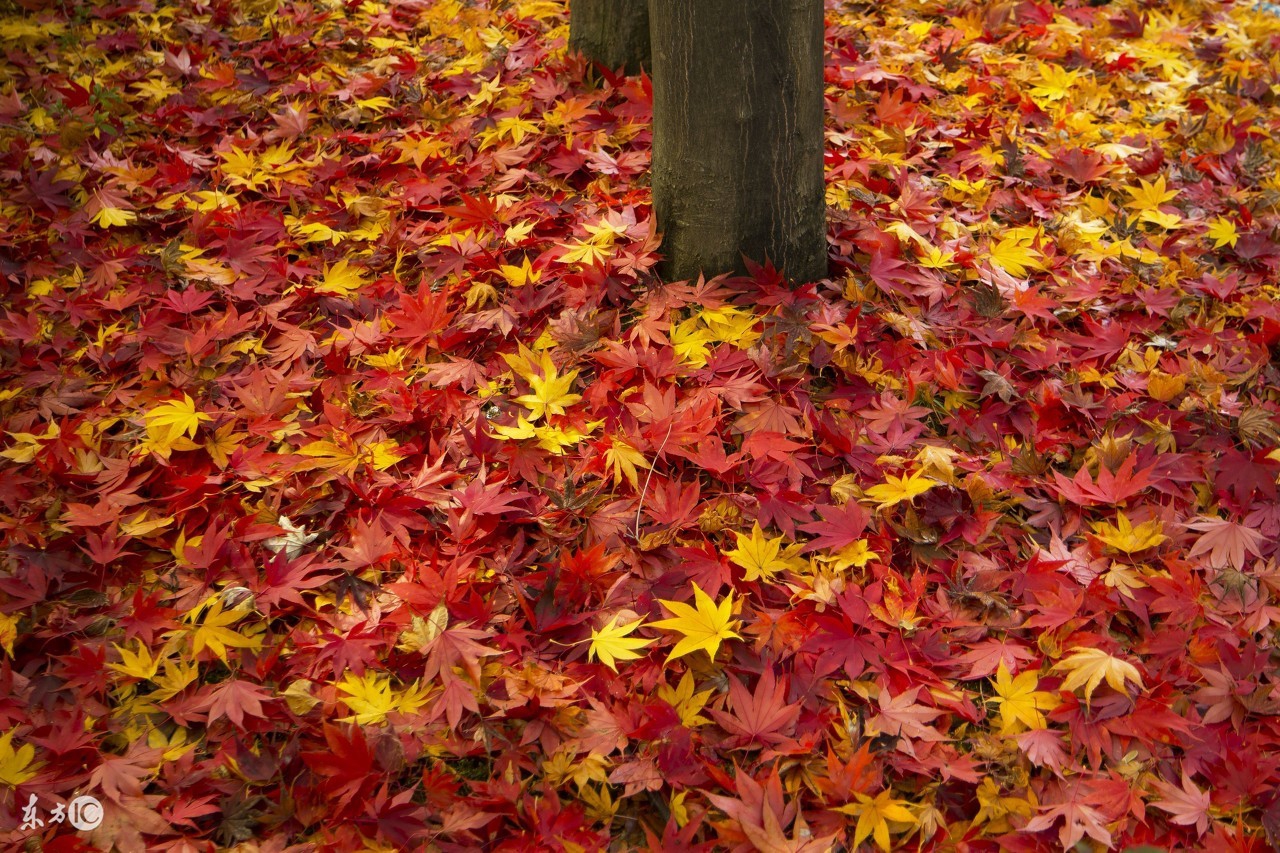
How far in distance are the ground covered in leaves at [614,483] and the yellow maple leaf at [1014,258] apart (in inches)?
0.9

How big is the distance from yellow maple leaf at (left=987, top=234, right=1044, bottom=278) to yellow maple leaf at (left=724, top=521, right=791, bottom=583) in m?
1.25

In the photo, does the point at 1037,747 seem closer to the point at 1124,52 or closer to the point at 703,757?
the point at 703,757

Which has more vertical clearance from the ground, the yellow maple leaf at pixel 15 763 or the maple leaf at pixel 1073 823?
the yellow maple leaf at pixel 15 763

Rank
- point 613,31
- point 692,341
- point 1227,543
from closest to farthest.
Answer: point 1227,543 → point 692,341 → point 613,31

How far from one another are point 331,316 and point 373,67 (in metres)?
1.40

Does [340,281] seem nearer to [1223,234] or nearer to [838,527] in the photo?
[838,527]

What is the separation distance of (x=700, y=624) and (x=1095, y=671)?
761 millimetres

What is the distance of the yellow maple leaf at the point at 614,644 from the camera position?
1.75 m

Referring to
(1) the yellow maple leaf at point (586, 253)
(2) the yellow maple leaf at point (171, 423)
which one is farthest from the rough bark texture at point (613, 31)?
(2) the yellow maple leaf at point (171, 423)

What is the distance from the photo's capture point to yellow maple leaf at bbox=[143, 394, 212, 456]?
2172mm

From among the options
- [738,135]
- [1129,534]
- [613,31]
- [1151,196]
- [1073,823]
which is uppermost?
[613,31]

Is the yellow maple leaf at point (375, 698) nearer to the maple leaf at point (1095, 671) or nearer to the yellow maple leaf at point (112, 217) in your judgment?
the maple leaf at point (1095, 671)

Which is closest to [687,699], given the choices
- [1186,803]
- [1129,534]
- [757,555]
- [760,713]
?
[760,713]

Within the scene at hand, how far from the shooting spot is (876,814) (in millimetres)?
1568
